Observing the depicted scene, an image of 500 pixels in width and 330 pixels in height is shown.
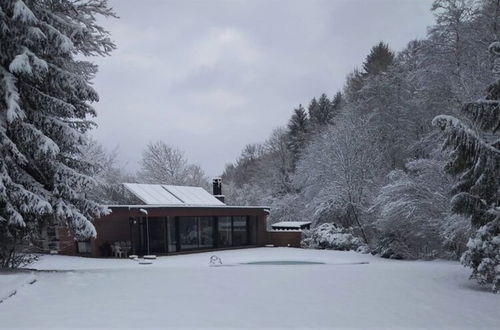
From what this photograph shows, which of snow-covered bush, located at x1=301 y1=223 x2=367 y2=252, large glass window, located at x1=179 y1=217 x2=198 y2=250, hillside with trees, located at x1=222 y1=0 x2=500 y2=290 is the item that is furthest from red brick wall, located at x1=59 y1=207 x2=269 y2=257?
hillside with trees, located at x1=222 y1=0 x2=500 y2=290

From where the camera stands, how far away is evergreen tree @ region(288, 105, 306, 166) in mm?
45562

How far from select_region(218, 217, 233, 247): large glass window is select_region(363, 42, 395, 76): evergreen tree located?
19366 millimetres

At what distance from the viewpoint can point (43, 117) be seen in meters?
11.1

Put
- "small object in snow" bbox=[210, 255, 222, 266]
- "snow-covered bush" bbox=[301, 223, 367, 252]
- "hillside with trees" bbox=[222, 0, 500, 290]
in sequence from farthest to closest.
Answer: "snow-covered bush" bbox=[301, 223, 367, 252] < "small object in snow" bbox=[210, 255, 222, 266] < "hillside with trees" bbox=[222, 0, 500, 290]

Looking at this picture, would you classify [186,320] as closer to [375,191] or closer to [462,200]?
[462,200]

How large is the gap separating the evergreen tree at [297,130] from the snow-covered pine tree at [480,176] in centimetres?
3332

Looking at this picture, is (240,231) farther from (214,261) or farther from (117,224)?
(214,261)

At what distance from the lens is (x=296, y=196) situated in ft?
123

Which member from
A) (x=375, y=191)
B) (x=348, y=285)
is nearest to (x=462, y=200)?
(x=348, y=285)

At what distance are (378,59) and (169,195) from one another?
23885 mm

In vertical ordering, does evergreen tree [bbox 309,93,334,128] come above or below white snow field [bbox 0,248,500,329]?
above

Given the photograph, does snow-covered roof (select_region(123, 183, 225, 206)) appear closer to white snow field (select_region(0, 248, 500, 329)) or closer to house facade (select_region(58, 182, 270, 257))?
house facade (select_region(58, 182, 270, 257))

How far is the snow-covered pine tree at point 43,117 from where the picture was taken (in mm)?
10234

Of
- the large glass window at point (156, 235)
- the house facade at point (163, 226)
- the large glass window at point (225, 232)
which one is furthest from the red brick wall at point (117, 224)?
the large glass window at point (156, 235)
